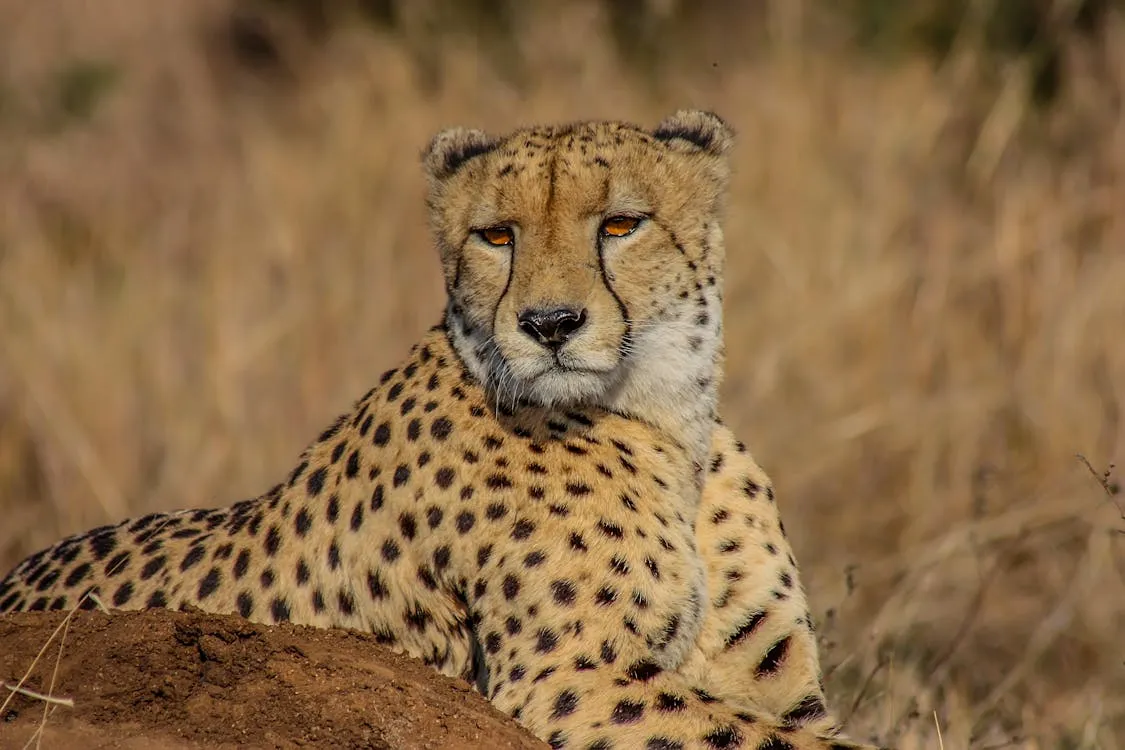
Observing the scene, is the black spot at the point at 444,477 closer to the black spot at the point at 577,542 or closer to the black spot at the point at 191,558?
the black spot at the point at 577,542

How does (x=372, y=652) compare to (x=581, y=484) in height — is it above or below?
below

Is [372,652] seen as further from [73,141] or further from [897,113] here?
[73,141]

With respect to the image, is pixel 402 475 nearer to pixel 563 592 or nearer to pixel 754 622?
pixel 563 592

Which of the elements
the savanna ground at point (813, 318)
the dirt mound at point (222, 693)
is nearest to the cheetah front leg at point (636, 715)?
the dirt mound at point (222, 693)

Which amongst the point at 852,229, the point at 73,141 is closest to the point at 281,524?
the point at 852,229

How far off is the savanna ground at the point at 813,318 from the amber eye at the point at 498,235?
138 centimetres

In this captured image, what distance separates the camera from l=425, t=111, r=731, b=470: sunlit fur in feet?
10.4

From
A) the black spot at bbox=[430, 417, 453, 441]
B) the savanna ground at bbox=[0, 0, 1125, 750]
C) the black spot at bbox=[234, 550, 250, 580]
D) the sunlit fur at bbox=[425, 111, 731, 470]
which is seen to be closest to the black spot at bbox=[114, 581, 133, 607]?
the black spot at bbox=[234, 550, 250, 580]

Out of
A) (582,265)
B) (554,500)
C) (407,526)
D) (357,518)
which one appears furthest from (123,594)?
(582,265)

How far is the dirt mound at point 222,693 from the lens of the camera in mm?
2666

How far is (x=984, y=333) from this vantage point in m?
6.19

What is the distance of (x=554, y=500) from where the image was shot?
10.5 ft

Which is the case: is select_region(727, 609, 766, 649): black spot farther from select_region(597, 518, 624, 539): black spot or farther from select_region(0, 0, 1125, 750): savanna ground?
select_region(0, 0, 1125, 750): savanna ground

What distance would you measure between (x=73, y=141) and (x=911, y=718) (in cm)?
613
